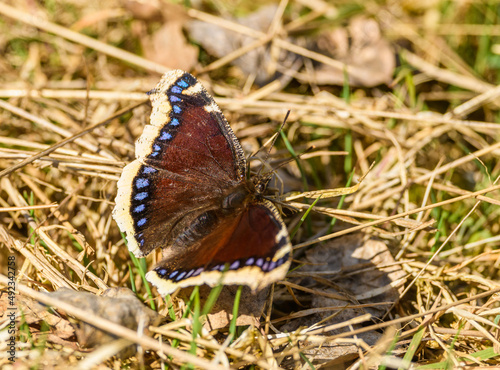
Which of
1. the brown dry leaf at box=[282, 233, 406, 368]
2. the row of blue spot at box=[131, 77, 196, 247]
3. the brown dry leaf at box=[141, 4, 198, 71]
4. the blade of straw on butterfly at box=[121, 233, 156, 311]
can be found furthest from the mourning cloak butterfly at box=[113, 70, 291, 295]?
the brown dry leaf at box=[141, 4, 198, 71]

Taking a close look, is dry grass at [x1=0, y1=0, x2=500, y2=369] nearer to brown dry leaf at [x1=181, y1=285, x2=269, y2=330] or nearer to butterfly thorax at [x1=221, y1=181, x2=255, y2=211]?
brown dry leaf at [x1=181, y1=285, x2=269, y2=330]

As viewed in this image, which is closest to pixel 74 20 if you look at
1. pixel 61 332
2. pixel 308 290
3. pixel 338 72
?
pixel 338 72

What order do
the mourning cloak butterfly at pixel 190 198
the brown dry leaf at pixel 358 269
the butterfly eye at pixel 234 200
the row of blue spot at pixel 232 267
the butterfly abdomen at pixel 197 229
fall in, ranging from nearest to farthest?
1. the row of blue spot at pixel 232 267
2. the mourning cloak butterfly at pixel 190 198
3. the butterfly abdomen at pixel 197 229
4. the butterfly eye at pixel 234 200
5. the brown dry leaf at pixel 358 269

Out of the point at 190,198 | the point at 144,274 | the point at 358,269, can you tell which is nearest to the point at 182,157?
the point at 190,198

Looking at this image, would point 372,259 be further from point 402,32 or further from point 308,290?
point 402,32

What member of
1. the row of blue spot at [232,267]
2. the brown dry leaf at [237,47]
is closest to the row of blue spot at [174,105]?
the row of blue spot at [232,267]

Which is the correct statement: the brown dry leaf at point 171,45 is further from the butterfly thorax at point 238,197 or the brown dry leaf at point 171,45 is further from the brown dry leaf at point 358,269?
the brown dry leaf at point 358,269
